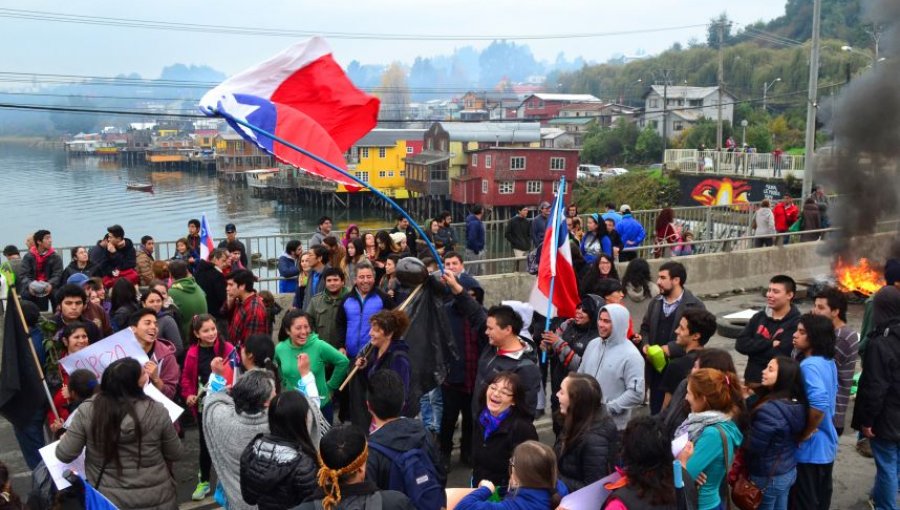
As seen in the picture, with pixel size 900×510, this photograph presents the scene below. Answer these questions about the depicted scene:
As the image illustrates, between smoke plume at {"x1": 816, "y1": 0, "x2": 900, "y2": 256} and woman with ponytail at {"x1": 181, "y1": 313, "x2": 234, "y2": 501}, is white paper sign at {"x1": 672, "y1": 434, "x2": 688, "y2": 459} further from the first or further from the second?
smoke plume at {"x1": 816, "y1": 0, "x2": 900, "y2": 256}

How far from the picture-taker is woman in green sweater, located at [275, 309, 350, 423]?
6.21 m

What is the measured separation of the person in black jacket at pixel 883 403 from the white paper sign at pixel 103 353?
207 inches

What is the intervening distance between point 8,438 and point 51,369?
205cm

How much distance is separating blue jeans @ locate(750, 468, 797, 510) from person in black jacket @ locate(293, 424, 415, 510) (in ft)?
9.01

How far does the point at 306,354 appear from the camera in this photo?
6113 mm

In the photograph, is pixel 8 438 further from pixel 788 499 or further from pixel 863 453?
pixel 863 453

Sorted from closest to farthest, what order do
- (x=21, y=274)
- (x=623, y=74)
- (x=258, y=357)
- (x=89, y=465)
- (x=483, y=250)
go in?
(x=89, y=465) → (x=258, y=357) → (x=21, y=274) → (x=483, y=250) → (x=623, y=74)

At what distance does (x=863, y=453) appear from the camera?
7.47 metres

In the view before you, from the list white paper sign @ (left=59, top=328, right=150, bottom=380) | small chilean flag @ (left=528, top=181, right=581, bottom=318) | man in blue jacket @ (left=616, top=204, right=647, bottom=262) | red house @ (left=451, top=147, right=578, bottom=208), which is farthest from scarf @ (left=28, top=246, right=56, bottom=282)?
red house @ (left=451, top=147, right=578, bottom=208)

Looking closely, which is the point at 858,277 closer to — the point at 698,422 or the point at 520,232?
the point at 520,232

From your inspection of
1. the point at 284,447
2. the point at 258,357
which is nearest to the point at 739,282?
the point at 258,357

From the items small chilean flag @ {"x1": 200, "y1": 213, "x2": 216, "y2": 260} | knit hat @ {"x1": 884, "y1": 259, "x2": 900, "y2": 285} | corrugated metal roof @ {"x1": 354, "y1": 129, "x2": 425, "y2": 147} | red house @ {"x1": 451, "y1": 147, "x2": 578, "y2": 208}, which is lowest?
red house @ {"x1": 451, "y1": 147, "x2": 578, "y2": 208}

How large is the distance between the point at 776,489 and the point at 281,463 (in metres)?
3.25

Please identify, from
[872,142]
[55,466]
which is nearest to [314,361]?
[55,466]
